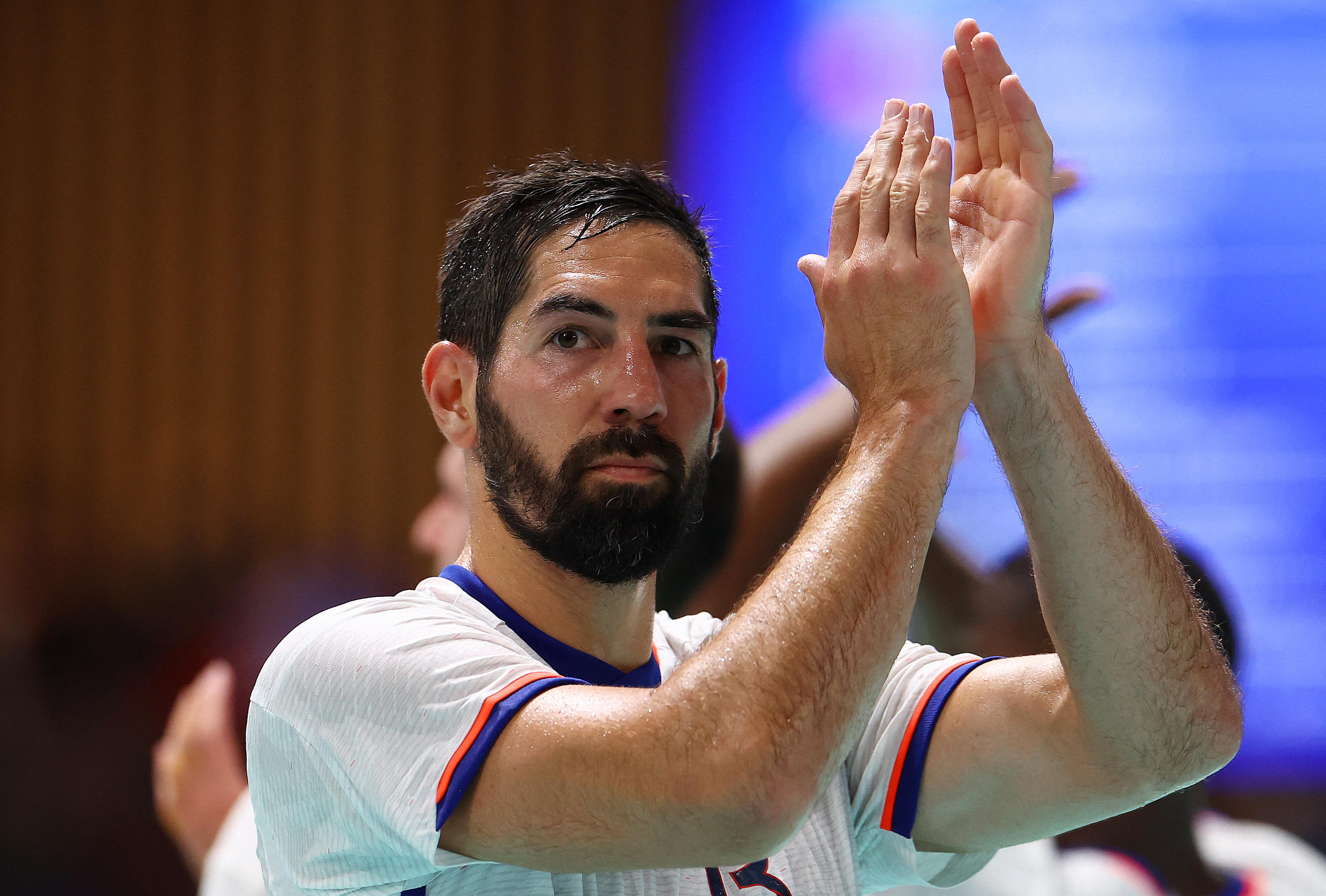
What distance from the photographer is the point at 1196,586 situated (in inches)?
111

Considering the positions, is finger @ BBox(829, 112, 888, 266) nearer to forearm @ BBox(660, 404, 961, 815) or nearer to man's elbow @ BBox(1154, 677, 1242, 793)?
forearm @ BBox(660, 404, 961, 815)

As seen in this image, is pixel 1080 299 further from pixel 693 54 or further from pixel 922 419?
pixel 922 419

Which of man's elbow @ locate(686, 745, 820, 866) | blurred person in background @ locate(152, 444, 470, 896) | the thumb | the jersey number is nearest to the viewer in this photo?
man's elbow @ locate(686, 745, 820, 866)

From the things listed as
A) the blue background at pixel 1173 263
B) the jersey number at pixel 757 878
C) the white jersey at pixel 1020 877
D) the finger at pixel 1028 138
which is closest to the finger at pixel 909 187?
the finger at pixel 1028 138

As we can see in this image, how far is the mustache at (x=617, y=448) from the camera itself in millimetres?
1420

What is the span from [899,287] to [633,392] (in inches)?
14.5

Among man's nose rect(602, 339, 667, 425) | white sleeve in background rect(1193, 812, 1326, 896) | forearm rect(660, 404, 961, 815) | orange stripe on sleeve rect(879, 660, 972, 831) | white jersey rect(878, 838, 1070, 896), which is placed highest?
man's nose rect(602, 339, 667, 425)

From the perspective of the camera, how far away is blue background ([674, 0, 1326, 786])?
2932mm

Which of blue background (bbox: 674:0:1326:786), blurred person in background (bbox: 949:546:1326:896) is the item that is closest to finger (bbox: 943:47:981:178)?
blue background (bbox: 674:0:1326:786)

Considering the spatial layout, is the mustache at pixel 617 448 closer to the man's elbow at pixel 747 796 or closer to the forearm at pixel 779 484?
the man's elbow at pixel 747 796

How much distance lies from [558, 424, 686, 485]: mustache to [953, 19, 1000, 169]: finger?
573 millimetres

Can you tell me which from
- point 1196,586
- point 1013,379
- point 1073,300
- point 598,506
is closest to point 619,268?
point 598,506

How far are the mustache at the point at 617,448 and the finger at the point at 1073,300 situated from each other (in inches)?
74.9

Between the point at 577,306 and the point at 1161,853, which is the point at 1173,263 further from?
the point at 577,306
